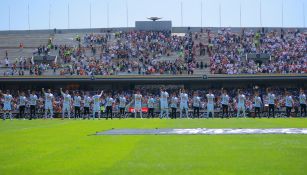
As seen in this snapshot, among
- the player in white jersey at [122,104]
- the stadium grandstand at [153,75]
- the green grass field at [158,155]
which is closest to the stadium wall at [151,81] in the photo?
the stadium grandstand at [153,75]

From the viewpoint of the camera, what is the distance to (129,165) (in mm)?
12602

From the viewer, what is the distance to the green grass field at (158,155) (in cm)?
1180

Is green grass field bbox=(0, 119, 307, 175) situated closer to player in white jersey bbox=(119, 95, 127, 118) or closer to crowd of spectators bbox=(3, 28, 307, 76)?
player in white jersey bbox=(119, 95, 127, 118)

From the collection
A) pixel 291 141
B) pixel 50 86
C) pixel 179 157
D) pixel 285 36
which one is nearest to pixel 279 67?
pixel 285 36

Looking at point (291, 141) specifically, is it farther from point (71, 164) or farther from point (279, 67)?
point (279, 67)

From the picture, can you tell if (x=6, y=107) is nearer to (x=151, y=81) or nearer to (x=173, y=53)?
(x=151, y=81)

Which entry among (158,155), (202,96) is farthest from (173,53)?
(158,155)

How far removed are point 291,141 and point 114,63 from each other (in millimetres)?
53659

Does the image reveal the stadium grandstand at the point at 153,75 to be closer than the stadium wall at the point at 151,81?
Yes

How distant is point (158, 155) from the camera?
1436 centimetres

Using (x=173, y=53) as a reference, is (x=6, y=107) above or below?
below

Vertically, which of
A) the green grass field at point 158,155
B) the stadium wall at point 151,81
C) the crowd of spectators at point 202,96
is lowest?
the crowd of spectators at point 202,96

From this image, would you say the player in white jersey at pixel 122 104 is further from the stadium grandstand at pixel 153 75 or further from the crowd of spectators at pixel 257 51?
the crowd of spectators at pixel 257 51

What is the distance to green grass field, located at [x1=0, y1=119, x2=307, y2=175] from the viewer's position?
1180cm
